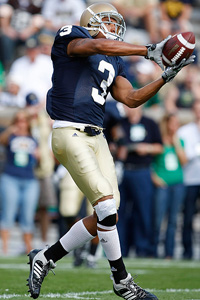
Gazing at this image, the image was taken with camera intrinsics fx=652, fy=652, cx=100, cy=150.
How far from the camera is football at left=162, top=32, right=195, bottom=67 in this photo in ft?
13.1

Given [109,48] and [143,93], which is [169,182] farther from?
[109,48]

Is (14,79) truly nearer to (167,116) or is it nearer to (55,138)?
(167,116)

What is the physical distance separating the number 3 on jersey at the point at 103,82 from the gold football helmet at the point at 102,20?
20cm

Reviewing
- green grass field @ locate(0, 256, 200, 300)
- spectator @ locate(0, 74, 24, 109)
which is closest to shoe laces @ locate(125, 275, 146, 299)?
green grass field @ locate(0, 256, 200, 300)

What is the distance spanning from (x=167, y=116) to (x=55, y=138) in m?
4.64

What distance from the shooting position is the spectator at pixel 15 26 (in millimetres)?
11328

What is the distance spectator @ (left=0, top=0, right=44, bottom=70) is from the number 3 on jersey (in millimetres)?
7131

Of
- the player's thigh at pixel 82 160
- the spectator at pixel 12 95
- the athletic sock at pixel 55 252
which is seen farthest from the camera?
the spectator at pixel 12 95

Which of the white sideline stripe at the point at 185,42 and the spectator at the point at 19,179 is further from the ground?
the white sideline stripe at the point at 185,42

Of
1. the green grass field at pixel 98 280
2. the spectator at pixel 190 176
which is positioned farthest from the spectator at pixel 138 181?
the green grass field at pixel 98 280

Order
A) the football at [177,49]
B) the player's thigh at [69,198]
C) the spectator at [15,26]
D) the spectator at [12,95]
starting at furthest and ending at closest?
the spectator at [15,26], the spectator at [12,95], the player's thigh at [69,198], the football at [177,49]

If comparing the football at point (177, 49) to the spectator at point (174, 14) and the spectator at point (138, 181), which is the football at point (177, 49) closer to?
the spectator at point (138, 181)

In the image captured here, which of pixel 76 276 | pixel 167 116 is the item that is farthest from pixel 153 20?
pixel 76 276

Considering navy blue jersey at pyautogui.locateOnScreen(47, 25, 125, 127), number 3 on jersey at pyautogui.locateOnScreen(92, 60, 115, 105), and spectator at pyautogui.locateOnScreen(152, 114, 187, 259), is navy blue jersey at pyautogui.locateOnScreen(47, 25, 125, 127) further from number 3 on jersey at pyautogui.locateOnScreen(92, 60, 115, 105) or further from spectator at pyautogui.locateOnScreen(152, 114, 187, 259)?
spectator at pyautogui.locateOnScreen(152, 114, 187, 259)
